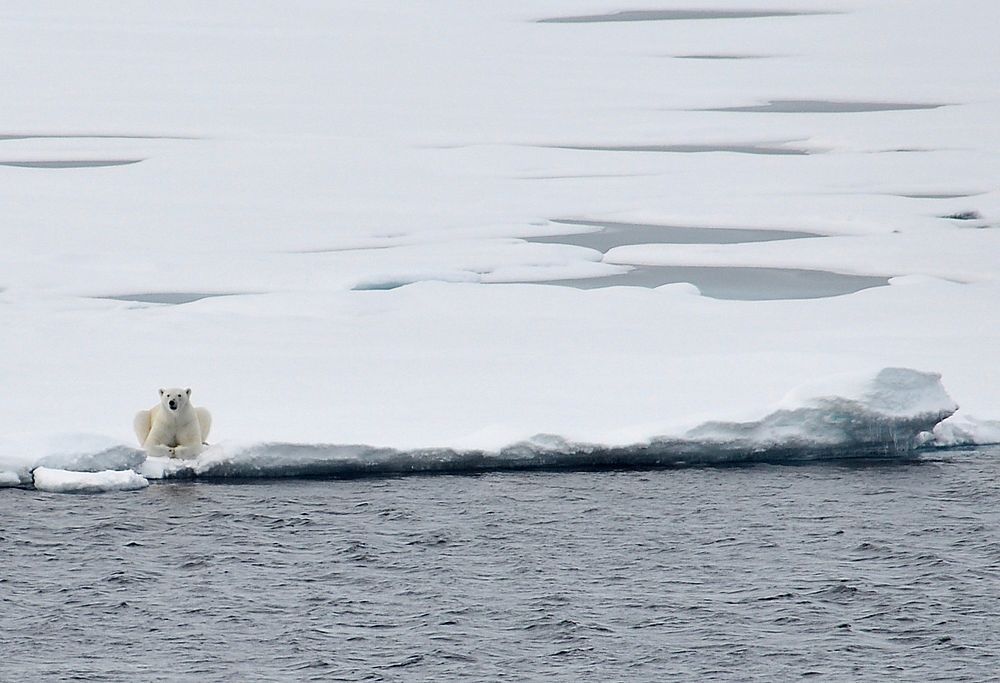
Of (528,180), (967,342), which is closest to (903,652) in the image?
(967,342)

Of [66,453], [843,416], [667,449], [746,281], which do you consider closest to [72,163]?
[746,281]

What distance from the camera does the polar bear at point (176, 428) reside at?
998 cm

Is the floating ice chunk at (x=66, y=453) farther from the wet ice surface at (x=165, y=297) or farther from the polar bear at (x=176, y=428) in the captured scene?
the wet ice surface at (x=165, y=297)

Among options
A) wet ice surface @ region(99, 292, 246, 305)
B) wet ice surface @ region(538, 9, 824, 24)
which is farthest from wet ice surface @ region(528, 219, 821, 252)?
wet ice surface @ region(538, 9, 824, 24)

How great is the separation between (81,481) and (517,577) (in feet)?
9.77

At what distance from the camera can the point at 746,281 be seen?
15555 mm

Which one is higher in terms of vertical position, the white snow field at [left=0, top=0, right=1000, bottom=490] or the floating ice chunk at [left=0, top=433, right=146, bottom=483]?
the white snow field at [left=0, top=0, right=1000, bottom=490]

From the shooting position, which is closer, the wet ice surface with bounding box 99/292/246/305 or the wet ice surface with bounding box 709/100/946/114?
the wet ice surface with bounding box 99/292/246/305

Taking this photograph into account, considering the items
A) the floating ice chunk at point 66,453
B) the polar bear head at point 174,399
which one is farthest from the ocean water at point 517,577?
the polar bear head at point 174,399

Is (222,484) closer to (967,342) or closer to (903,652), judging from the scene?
(903,652)

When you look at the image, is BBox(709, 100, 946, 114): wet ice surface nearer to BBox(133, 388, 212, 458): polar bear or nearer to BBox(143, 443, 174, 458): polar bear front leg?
BBox(133, 388, 212, 458): polar bear

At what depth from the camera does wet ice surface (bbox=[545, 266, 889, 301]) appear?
14984 millimetres

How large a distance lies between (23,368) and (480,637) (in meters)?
5.93

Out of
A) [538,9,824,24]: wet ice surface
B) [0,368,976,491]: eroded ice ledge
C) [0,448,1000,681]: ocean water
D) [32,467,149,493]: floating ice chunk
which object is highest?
[538,9,824,24]: wet ice surface
